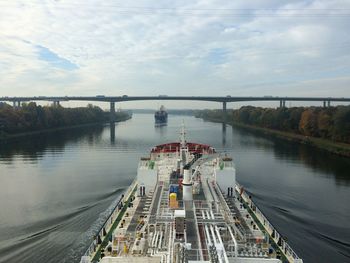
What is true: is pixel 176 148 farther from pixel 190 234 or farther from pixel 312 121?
pixel 312 121

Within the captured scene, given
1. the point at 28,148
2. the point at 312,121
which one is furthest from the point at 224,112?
the point at 28,148

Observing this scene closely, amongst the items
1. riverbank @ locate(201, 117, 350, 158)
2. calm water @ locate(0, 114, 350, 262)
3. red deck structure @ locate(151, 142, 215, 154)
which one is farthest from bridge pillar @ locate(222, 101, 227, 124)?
red deck structure @ locate(151, 142, 215, 154)

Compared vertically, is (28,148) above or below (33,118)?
below

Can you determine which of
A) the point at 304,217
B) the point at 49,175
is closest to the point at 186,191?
the point at 304,217

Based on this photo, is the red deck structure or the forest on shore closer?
the red deck structure

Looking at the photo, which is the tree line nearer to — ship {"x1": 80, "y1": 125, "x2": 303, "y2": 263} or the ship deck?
ship {"x1": 80, "y1": 125, "x2": 303, "y2": 263}

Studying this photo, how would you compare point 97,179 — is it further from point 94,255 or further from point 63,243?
point 94,255
